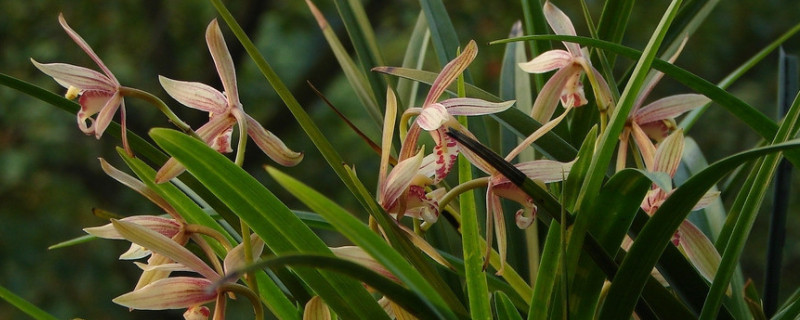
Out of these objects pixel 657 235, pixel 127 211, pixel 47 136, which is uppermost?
pixel 657 235

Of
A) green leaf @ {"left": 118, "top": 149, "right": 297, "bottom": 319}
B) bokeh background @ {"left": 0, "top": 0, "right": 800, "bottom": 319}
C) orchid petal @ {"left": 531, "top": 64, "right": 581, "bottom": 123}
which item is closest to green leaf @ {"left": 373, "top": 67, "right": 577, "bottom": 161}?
orchid petal @ {"left": 531, "top": 64, "right": 581, "bottom": 123}

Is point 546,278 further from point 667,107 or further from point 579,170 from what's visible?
point 667,107

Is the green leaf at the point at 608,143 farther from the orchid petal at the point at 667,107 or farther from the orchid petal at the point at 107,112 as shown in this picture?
the orchid petal at the point at 107,112

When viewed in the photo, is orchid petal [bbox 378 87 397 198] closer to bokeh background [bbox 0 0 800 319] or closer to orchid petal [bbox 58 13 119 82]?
Answer: orchid petal [bbox 58 13 119 82]

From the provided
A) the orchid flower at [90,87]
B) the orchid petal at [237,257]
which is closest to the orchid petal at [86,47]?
the orchid flower at [90,87]

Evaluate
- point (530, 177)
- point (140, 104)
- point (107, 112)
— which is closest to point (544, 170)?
point (530, 177)

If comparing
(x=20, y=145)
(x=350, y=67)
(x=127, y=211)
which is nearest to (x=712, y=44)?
(x=127, y=211)

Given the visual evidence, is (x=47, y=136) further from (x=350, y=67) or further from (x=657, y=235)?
(x=657, y=235)
